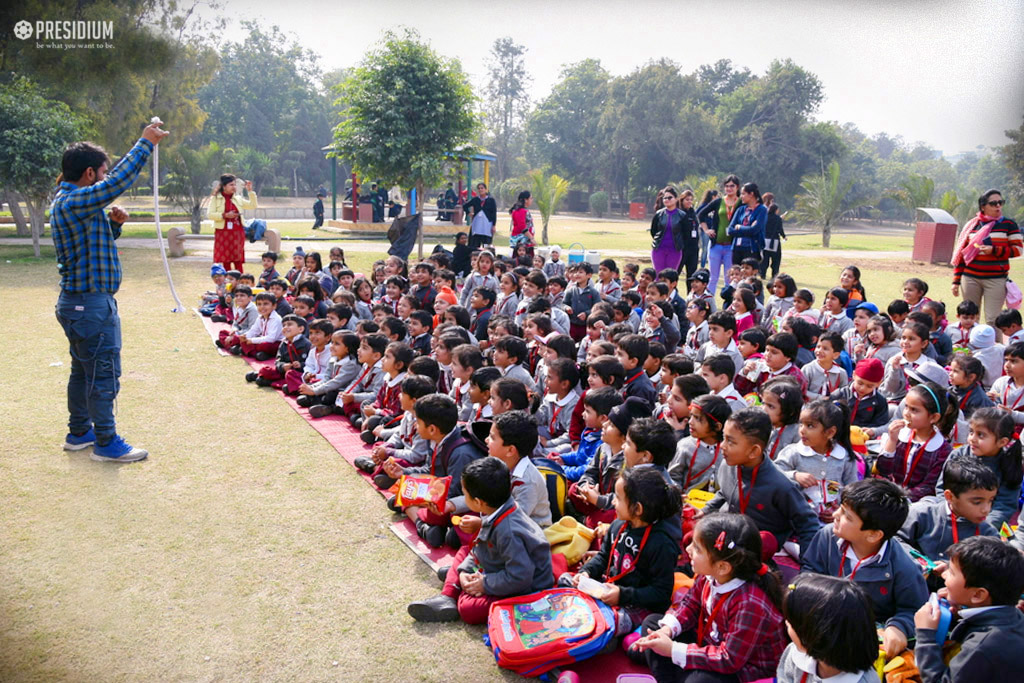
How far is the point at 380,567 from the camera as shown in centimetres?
345

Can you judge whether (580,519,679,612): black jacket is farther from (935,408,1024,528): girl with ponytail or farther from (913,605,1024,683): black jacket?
(935,408,1024,528): girl with ponytail

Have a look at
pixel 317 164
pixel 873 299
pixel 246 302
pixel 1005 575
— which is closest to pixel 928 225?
pixel 873 299

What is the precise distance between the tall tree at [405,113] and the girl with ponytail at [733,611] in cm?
1218

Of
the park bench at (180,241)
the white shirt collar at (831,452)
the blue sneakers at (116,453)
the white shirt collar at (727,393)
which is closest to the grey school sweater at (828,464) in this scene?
the white shirt collar at (831,452)

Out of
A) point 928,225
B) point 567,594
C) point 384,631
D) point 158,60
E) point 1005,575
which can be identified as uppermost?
point 158,60

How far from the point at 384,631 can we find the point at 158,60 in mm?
16096

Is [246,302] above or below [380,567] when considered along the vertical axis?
above

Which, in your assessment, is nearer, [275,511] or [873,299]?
[275,511]

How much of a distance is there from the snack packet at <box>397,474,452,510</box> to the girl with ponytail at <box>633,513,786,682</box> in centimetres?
141

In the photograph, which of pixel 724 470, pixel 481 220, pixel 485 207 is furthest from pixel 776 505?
pixel 485 207

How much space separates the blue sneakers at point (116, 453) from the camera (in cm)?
450

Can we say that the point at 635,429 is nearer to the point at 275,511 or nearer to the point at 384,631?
the point at 384,631

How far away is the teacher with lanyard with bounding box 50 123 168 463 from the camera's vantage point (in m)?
4.22

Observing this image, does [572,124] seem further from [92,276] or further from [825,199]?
[92,276]
